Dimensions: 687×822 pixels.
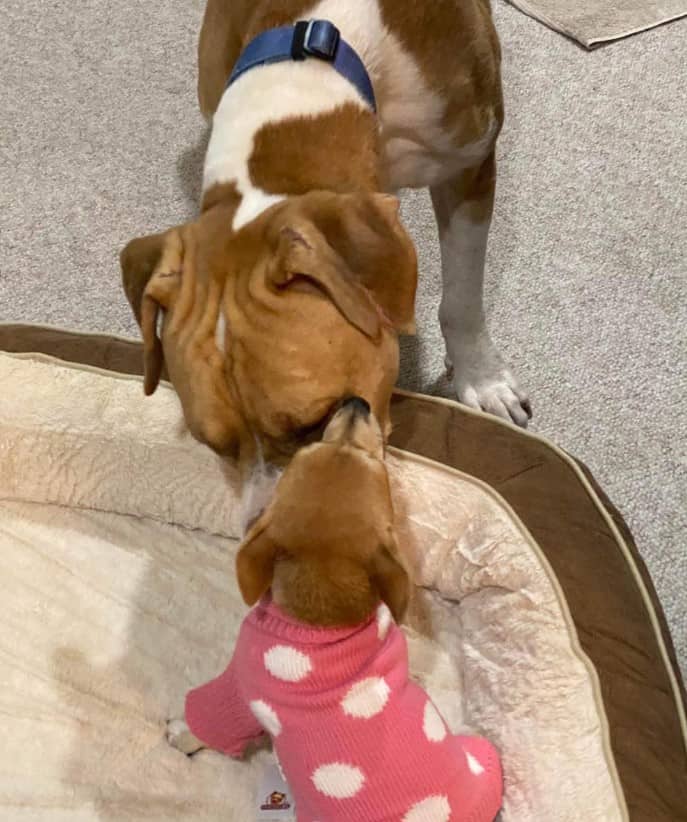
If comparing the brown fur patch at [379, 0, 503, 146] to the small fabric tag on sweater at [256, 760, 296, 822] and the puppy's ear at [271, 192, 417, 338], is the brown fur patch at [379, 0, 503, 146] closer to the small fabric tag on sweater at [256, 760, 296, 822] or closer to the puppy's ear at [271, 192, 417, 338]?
the puppy's ear at [271, 192, 417, 338]

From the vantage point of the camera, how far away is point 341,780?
1285 millimetres

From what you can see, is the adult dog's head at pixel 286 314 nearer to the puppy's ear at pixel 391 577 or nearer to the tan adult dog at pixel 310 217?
the tan adult dog at pixel 310 217

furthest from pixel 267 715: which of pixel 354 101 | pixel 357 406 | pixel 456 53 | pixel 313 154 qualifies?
pixel 456 53

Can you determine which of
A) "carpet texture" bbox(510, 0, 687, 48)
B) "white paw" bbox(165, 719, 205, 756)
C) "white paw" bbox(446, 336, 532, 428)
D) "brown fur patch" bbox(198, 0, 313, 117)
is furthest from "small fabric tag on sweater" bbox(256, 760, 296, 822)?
"carpet texture" bbox(510, 0, 687, 48)

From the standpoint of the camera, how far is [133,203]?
98.6 inches

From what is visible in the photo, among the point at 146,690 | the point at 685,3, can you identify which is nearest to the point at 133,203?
the point at 146,690

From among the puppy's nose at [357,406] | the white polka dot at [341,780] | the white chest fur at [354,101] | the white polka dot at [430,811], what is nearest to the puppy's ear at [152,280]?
the white chest fur at [354,101]

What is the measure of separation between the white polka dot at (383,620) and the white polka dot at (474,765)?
0.28m

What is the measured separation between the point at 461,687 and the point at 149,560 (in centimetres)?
67

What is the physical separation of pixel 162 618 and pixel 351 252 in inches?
38.2

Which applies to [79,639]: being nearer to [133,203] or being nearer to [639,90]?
[133,203]

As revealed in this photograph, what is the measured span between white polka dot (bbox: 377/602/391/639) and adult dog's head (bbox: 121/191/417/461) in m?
0.26

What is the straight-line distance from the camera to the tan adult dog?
1.22 m

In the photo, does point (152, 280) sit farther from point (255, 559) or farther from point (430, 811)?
point (430, 811)
